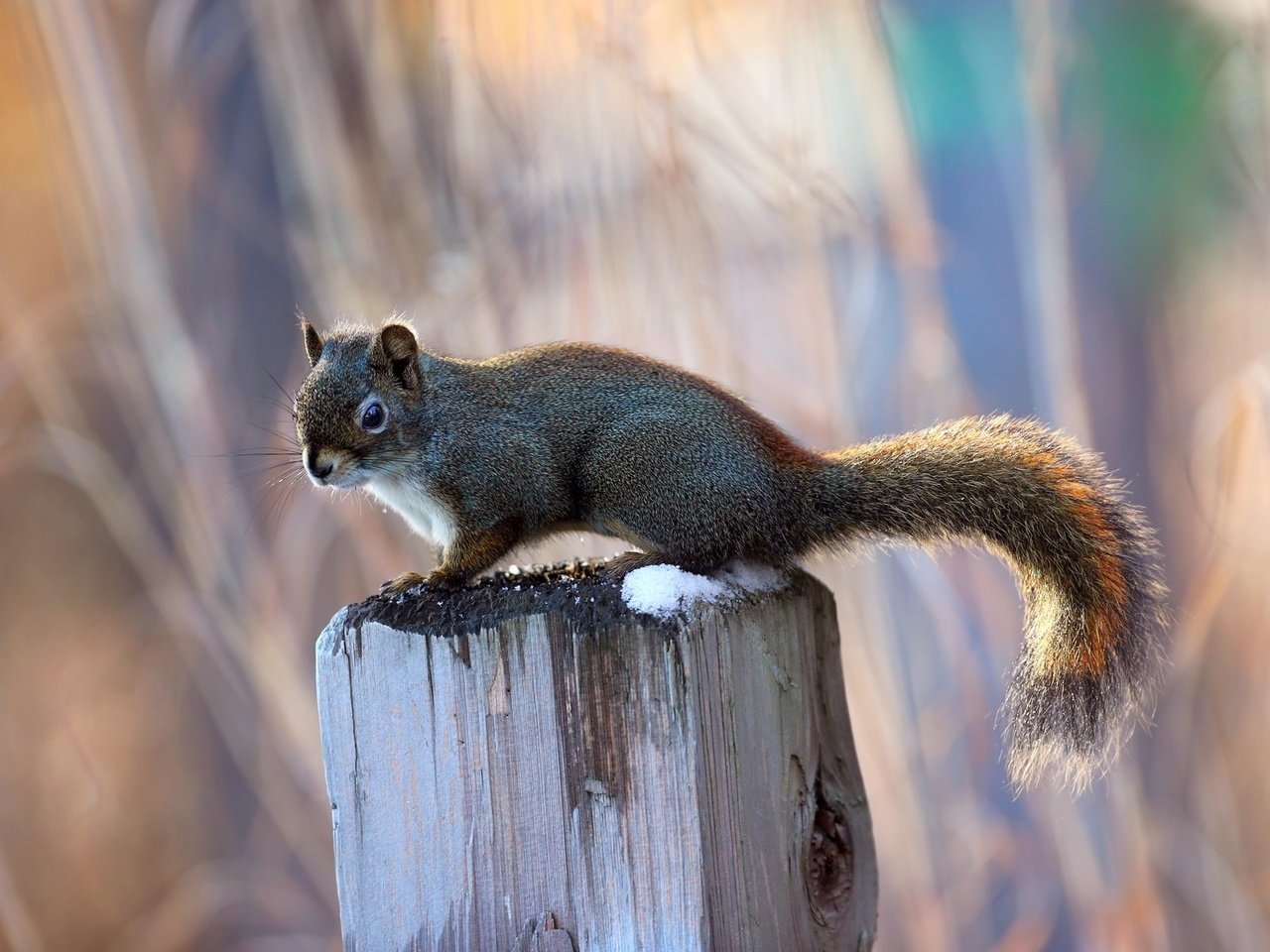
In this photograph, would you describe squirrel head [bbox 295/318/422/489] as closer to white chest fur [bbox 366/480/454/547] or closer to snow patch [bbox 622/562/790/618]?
white chest fur [bbox 366/480/454/547]

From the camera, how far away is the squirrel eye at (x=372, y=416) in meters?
1.35

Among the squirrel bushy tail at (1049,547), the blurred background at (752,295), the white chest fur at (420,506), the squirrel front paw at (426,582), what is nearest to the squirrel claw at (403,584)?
the squirrel front paw at (426,582)

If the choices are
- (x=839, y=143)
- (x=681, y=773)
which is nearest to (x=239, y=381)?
(x=839, y=143)

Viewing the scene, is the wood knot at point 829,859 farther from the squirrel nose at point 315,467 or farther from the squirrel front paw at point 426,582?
the squirrel nose at point 315,467

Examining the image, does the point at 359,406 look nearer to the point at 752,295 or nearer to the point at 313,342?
the point at 313,342

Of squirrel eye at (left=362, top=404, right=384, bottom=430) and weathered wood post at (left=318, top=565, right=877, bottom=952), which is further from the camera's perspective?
squirrel eye at (left=362, top=404, right=384, bottom=430)

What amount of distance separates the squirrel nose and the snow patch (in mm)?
424

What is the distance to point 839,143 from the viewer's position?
225 centimetres

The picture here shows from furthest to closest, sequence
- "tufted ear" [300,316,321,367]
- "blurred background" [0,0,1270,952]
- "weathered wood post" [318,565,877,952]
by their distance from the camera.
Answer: "blurred background" [0,0,1270,952] → "tufted ear" [300,316,321,367] → "weathered wood post" [318,565,877,952]

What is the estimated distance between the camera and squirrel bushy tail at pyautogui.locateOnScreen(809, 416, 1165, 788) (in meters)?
1.19

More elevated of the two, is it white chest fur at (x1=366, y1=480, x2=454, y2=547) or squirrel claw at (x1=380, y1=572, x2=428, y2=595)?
white chest fur at (x1=366, y1=480, x2=454, y2=547)

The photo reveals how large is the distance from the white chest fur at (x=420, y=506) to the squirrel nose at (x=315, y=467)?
3.5 inches

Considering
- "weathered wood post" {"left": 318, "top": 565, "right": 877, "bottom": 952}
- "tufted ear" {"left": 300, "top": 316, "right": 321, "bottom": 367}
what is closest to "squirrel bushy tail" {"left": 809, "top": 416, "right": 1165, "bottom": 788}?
"weathered wood post" {"left": 318, "top": 565, "right": 877, "bottom": 952}

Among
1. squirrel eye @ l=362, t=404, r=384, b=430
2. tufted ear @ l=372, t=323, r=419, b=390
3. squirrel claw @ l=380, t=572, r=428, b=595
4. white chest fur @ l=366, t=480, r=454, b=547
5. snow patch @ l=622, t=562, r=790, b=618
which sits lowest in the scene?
snow patch @ l=622, t=562, r=790, b=618
